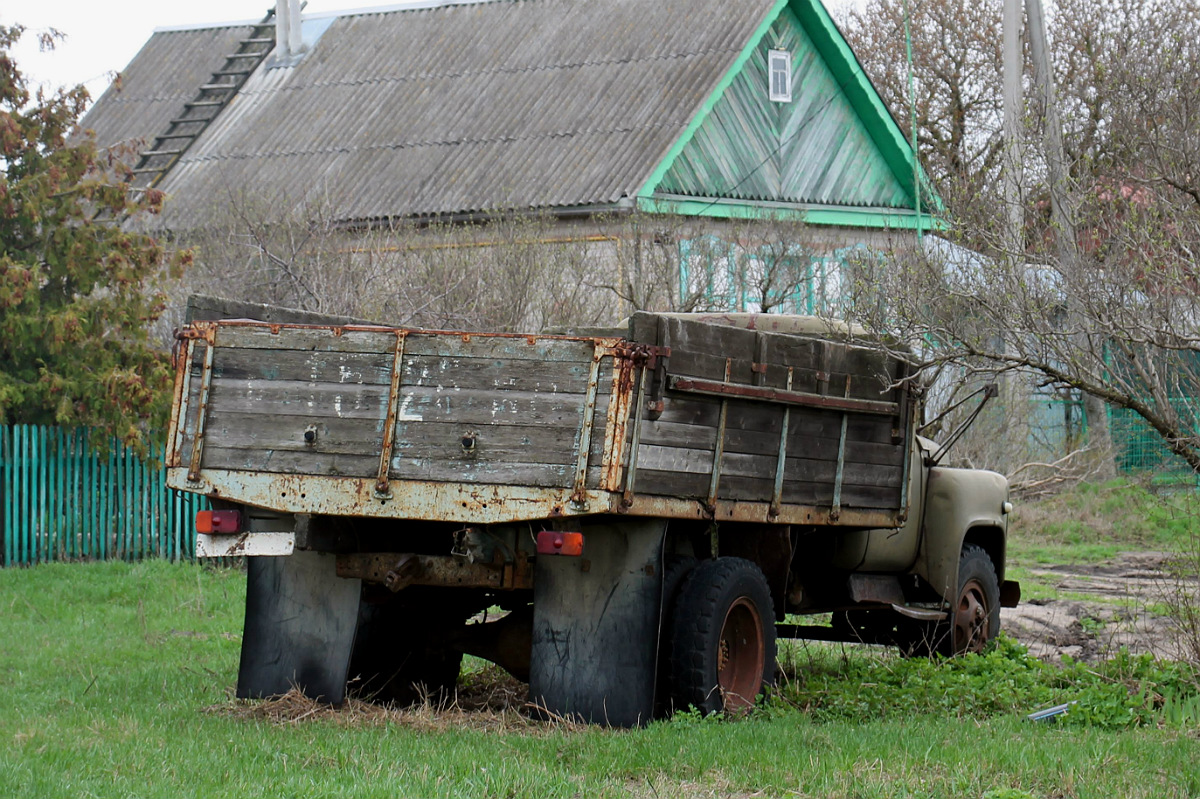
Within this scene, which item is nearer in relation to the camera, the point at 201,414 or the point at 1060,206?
the point at 201,414

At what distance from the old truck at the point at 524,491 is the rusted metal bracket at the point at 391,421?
0.01 m

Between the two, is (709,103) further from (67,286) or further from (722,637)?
(722,637)

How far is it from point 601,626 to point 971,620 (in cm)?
398

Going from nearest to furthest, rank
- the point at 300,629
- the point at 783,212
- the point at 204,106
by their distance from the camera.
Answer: the point at 300,629
the point at 783,212
the point at 204,106

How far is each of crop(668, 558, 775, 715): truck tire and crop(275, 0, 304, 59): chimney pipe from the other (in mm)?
22583

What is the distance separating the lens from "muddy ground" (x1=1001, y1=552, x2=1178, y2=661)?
10901 millimetres

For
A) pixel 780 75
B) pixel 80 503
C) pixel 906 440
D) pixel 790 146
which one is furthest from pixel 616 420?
pixel 780 75

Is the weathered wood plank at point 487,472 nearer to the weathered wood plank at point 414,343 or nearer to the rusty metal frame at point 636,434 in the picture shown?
the rusty metal frame at point 636,434

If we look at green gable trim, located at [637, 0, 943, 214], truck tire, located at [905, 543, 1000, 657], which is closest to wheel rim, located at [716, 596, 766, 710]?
truck tire, located at [905, 543, 1000, 657]

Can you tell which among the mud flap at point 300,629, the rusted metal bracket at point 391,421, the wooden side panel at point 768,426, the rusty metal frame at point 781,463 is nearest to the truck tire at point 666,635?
the wooden side panel at point 768,426

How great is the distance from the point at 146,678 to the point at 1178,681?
6.17 m

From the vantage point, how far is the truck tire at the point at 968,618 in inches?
416

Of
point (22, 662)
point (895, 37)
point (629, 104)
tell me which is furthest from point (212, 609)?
point (895, 37)

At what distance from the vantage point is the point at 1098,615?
1349 cm
